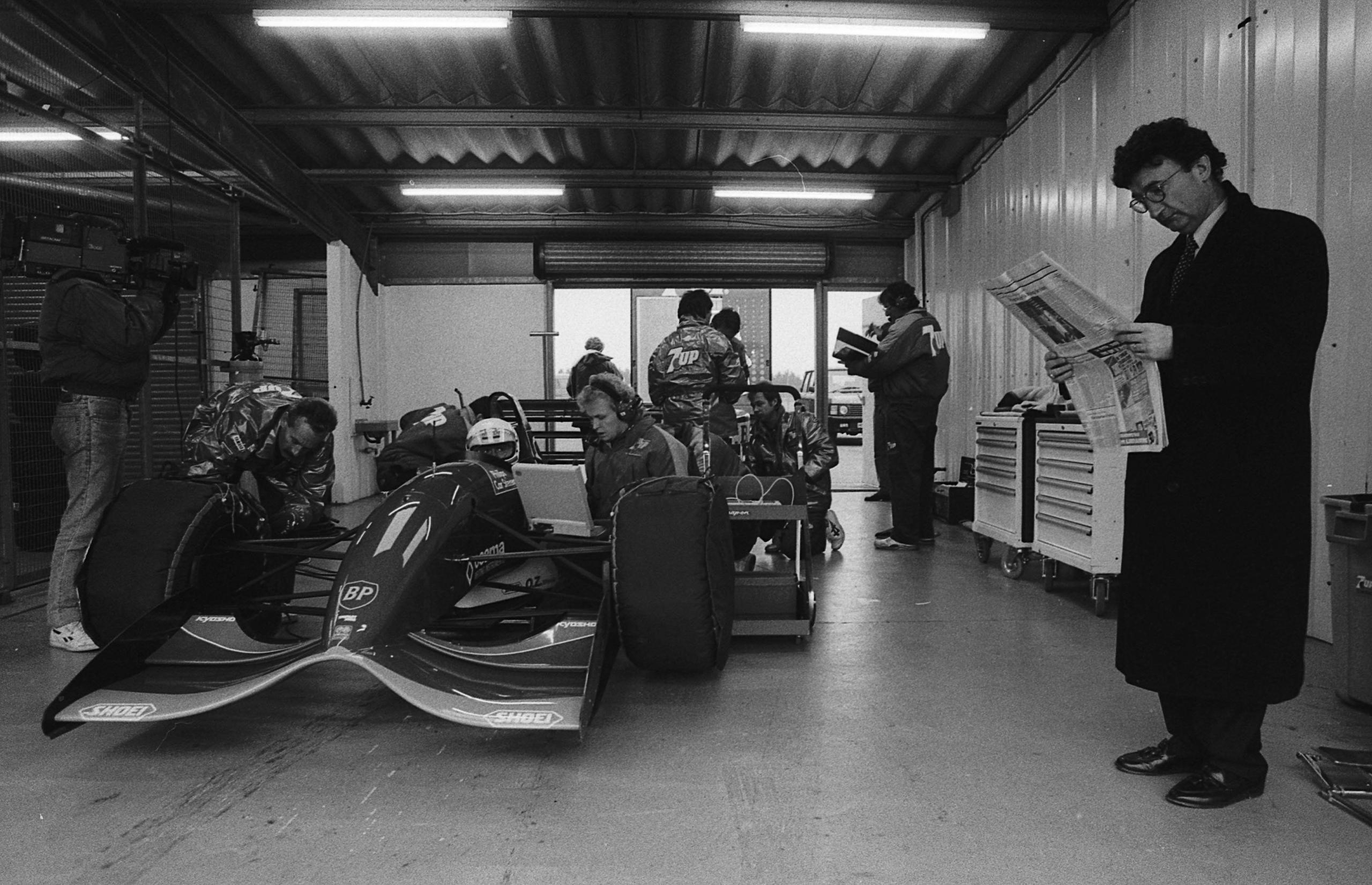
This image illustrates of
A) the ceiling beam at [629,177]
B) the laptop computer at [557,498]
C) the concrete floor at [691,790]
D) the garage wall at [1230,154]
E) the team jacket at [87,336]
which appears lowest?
the concrete floor at [691,790]

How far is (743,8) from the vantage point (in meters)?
5.49

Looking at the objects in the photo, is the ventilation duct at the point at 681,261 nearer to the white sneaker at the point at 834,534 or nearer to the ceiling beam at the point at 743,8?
the ceiling beam at the point at 743,8

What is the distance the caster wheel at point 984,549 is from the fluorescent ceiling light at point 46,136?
585 centimetres

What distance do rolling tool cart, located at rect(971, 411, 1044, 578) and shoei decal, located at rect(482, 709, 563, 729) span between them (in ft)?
11.8

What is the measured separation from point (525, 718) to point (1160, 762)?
1702mm

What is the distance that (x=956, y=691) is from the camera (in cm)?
315

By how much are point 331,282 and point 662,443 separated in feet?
23.5

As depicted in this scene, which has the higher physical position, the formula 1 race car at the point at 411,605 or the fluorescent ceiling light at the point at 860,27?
the fluorescent ceiling light at the point at 860,27

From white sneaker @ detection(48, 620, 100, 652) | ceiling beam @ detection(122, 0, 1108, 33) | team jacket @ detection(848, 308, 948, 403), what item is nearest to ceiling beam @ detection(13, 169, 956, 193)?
ceiling beam @ detection(122, 0, 1108, 33)

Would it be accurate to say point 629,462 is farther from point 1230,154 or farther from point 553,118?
point 553,118

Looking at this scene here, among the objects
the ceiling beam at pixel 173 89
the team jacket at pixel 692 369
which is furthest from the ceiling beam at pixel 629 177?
the team jacket at pixel 692 369

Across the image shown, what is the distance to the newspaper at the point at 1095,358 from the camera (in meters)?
2.17

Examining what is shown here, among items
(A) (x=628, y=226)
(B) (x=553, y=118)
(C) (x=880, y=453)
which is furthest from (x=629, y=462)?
(A) (x=628, y=226)

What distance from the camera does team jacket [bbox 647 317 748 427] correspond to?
582 cm
